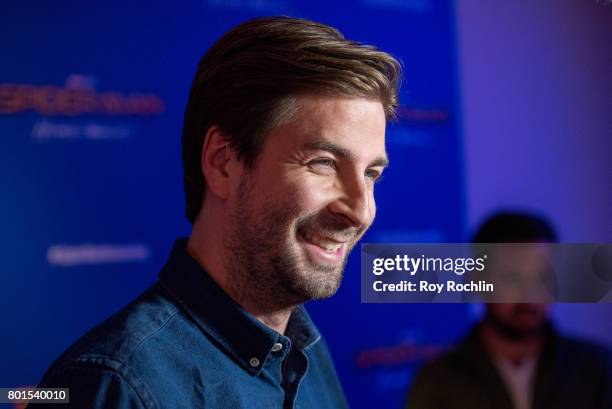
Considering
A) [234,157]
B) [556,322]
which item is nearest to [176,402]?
[234,157]

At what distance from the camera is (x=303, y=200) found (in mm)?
1124

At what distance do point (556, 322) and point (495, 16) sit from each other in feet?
2.25

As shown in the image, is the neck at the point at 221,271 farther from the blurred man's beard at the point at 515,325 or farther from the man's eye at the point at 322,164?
the blurred man's beard at the point at 515,325

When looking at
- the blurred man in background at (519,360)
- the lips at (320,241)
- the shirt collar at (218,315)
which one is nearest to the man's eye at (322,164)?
the lips at (320,241)

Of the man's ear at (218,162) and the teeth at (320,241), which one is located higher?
the man's ear at (218,162)

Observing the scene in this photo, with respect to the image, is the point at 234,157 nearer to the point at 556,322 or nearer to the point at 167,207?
the point at 167,207

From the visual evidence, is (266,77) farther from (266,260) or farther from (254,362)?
(254,362)

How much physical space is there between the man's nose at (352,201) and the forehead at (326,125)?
0.04 m

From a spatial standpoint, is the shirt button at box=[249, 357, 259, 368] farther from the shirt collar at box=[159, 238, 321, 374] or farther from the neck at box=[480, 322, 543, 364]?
the neck at box=[480, 322, 543, 364]

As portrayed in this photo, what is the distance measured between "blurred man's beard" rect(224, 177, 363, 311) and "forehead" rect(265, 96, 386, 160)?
0.09 m

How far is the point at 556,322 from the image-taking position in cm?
152

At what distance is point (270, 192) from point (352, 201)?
0.45 ft

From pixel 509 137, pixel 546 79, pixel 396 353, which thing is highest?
pixel 546 79

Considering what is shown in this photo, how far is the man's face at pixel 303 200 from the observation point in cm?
112
